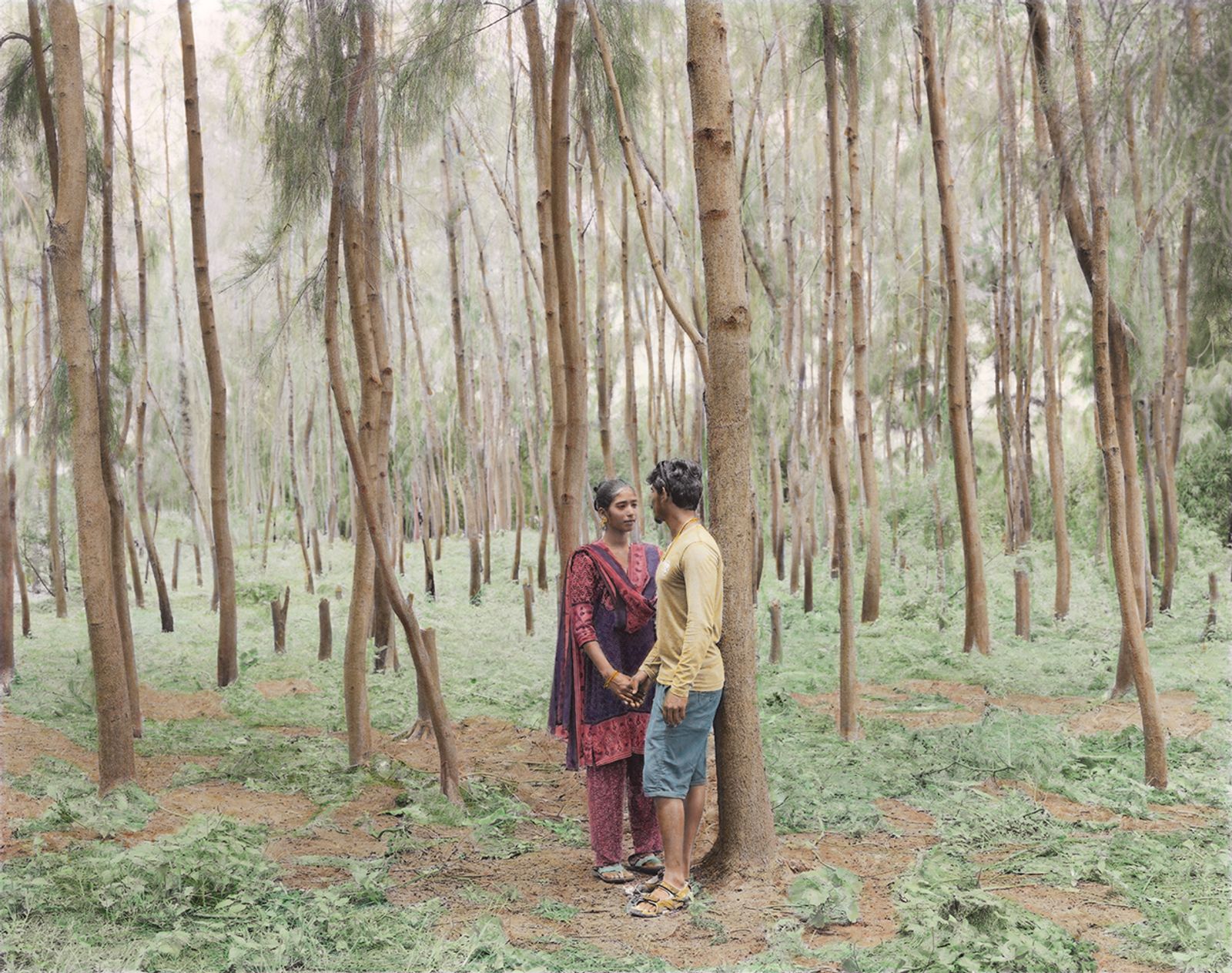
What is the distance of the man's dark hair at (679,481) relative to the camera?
3.77m

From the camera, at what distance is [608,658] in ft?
13.7

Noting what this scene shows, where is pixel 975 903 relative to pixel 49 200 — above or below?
below

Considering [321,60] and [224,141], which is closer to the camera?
[321,60]

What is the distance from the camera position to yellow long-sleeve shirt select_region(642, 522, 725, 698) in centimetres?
362

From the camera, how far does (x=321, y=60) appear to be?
5723 mm

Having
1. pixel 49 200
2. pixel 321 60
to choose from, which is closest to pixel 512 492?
pixel 49 200

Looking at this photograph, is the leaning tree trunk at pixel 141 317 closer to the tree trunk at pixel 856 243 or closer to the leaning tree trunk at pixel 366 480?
the leaning tree trunk at pixel 366 480

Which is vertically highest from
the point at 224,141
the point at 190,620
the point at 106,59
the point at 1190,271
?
the point at 224,141

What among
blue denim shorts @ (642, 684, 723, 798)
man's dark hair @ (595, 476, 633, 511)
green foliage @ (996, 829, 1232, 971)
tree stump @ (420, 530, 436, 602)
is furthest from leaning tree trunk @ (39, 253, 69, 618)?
green foliage @ (996, 829, 1232, 971)

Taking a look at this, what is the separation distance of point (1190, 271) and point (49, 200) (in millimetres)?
11208

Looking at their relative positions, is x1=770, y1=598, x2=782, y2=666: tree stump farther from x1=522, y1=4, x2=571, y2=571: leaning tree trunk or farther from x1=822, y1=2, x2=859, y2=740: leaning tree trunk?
x1=522, y1=4, x2=571, y2=571: leaning tree trunk

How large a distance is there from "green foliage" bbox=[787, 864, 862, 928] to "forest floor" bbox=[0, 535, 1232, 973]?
10mm

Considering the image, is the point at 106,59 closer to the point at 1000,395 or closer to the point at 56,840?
the point at 56,840

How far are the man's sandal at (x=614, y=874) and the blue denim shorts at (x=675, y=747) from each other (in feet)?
1.91
